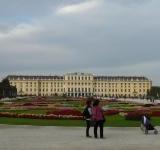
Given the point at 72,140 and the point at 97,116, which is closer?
Answer: the point at 72,140

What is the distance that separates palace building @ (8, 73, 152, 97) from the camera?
164 meters

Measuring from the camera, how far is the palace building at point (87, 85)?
6437 inches

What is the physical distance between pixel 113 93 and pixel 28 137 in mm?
155819

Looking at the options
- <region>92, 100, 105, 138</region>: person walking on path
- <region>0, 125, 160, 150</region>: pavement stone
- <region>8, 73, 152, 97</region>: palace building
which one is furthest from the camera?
<region>8, 73, 152, 97</region>: palace building

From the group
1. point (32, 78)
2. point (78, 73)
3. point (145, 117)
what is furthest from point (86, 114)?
point (32, 78)

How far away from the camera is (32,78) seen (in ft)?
573

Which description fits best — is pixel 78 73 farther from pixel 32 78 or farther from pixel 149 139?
pixel 149 139

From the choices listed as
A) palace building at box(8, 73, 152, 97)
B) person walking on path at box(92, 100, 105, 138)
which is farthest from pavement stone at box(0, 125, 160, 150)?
palace building at box(8, 73, 152, 97)

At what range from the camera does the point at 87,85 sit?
16262 cm

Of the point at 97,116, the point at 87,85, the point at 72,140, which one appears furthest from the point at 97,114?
the point at 87,85

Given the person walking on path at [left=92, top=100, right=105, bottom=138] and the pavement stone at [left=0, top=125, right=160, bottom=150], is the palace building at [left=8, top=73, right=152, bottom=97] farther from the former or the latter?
the person walking on path at [left=92, top=100, right=105, bottom=138]

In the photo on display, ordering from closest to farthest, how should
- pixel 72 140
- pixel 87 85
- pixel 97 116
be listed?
pixel 72 140 → pixel 97 116 → pixel 87 85

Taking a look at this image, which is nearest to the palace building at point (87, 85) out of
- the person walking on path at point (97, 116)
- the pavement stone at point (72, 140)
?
the pavement stone at point (72, 140)

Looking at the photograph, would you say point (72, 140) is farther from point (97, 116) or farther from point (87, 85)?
point (87, 85)
